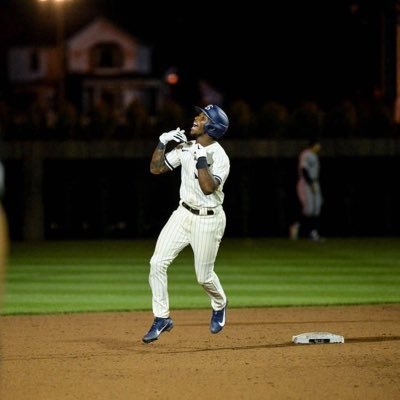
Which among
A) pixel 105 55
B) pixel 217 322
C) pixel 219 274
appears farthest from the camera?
pixel 105 55

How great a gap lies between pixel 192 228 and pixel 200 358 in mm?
1339

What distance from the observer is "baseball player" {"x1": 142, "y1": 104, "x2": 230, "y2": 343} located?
397 inches

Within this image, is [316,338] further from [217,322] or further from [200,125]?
[200,125]

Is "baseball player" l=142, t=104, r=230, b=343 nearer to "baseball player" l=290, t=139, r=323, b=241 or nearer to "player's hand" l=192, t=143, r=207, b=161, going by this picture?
"player's hand" l=192, t=143, r=207, b=161

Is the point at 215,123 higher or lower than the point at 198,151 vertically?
higher

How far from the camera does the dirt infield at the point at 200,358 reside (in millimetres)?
7891

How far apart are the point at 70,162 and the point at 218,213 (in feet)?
49.5

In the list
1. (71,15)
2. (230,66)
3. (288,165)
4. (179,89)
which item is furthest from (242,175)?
(71,15)

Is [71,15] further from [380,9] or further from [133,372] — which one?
[133,372]

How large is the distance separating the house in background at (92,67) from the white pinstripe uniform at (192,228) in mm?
62207

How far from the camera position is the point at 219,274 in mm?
17156

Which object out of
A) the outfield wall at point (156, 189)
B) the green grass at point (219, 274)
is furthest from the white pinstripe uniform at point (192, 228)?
the outfield wall at point (156, 189)

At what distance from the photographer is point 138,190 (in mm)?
24922

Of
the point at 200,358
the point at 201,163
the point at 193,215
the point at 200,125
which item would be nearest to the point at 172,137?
the point at 200,125
